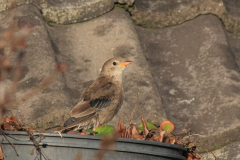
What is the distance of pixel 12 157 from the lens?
226 centimetres

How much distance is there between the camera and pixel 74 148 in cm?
218

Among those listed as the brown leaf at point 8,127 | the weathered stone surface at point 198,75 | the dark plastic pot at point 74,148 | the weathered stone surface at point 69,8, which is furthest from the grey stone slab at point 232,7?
the brown leaf at point 8,127

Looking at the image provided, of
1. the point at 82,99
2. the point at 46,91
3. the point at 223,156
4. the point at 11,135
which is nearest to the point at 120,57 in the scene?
the point at 82,99

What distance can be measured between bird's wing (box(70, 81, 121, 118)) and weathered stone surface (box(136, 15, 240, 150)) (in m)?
0.54

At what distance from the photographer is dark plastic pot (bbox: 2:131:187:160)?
217 centimetres

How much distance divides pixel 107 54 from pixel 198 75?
102cm

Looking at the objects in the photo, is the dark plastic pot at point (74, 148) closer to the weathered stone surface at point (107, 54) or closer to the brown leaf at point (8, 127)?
the brown leaf at point (8, 127)

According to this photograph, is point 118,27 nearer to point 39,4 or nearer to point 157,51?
point 157,51

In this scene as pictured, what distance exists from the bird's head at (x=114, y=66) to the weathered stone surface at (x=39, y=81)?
0.71 metres

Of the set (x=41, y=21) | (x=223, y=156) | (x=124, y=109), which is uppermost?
(x=41, y=21)

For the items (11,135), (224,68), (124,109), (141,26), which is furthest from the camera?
(141,26)

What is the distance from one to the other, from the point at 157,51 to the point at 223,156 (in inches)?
59.3

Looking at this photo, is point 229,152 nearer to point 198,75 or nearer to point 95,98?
point 198,75

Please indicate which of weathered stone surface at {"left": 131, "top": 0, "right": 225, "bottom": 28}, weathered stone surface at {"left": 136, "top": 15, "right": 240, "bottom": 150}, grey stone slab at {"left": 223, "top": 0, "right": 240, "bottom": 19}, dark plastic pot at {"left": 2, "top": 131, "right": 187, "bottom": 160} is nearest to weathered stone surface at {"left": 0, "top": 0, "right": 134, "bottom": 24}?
weathered stone surface at {"left": 131, "top": 0, "right": 225, "bottom": 28}
